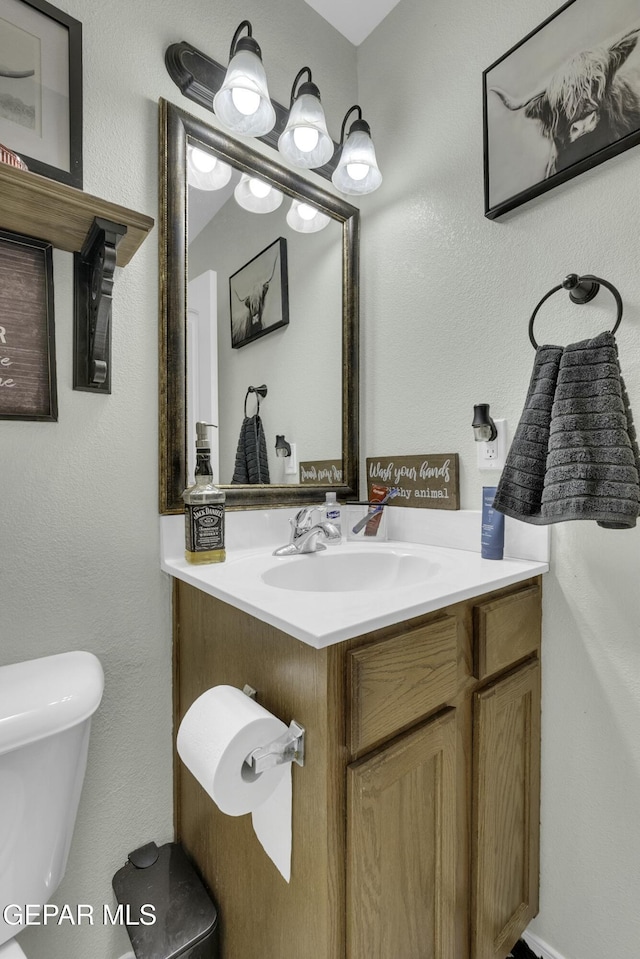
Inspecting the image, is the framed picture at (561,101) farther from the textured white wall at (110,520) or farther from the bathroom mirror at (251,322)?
the textured white wall at (110,520)

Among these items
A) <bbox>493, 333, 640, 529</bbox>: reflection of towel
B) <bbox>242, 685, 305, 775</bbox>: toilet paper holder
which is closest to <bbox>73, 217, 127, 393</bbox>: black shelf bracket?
<bbox>242, 685, 305, 775</bbox>: toilet paper holder

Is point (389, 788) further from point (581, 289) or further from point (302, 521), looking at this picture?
point (581, 289)

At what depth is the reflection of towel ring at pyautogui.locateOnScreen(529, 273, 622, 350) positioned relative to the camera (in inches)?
33.8

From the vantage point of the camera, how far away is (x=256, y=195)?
1.20 meters

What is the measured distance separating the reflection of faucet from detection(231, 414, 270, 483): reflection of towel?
149 millimetres

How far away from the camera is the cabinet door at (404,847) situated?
2.11ft

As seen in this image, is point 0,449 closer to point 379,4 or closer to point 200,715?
point 200,715

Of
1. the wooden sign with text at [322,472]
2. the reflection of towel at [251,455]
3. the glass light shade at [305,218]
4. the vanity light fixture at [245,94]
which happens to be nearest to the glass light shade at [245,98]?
the vanity light fixture at [245,94]

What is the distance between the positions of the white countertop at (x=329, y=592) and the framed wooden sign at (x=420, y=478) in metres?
0.05

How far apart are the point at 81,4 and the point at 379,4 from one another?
2.84 feet

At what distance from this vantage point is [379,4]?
1304mm

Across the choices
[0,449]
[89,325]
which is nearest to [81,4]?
[89,325]

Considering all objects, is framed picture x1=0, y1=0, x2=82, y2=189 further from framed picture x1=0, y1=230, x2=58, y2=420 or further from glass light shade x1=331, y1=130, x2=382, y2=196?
glass light shade x1=331, y1=130, x2=382, y2=196

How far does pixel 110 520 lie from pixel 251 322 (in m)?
0.61
